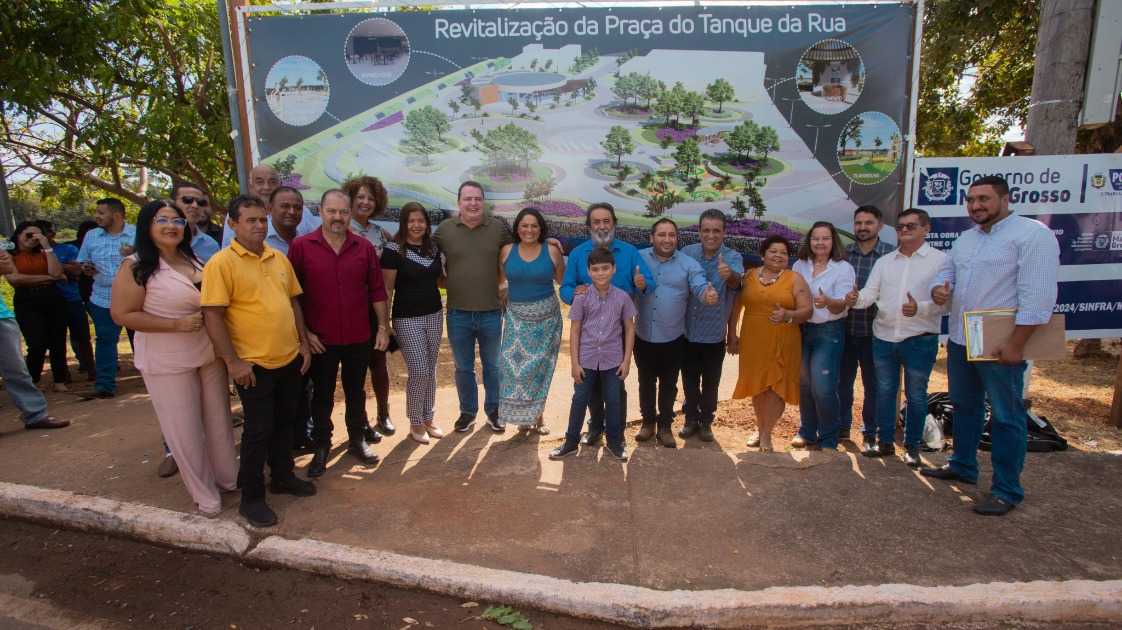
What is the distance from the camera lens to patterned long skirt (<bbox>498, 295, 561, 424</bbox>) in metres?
4.85

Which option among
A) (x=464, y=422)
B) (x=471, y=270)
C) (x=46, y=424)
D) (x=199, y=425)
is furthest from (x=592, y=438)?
(x=46, y=424)

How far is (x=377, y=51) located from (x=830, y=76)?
3736 mm

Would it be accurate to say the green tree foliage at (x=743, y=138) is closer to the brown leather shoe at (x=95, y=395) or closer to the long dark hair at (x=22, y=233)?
the brown leather shoe at (x=95, y=395)

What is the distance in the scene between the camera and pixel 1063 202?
5270mm

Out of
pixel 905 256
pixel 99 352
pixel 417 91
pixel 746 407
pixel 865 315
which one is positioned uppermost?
pixel 417 91

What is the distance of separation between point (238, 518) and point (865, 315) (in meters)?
4.44

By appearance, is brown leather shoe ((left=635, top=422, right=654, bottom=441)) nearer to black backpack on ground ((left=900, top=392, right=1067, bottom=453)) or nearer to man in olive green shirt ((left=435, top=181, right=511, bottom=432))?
man in olive green shirt ((left=435, top=181, right=511, bottom=432))

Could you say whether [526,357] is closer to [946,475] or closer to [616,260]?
[616,260]

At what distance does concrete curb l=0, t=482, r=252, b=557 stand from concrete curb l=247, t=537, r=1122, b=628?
1398 millimetres

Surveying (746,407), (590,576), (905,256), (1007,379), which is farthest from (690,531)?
(746,407)

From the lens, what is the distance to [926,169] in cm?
521

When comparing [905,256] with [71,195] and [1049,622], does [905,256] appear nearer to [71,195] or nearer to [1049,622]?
[1049,622]

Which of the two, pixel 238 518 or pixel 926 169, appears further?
pixel 926 169

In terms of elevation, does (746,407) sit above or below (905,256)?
below
